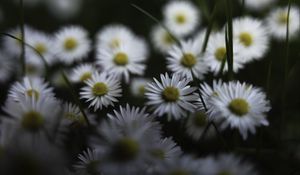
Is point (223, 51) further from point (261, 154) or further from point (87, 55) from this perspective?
point (87, 55)

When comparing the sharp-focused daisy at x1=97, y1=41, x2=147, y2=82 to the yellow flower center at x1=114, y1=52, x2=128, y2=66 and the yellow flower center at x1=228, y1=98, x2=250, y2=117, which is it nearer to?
the yellow flower center at x1=114, y1=52, x2=128, y2=66

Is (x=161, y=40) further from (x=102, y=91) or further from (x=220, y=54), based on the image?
(x=102, y=91)

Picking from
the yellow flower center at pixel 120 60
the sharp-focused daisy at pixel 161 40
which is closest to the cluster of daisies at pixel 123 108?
the yellow flower center at pixel 120 60

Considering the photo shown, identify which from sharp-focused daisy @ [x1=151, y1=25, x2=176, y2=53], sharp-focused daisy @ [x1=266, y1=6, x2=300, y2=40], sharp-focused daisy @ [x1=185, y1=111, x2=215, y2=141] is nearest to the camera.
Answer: sharp-focused daisy @ [x1=185, y1=111, x2=215, y2=141]

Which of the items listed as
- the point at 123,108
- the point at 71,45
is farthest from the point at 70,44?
the point at 123,108

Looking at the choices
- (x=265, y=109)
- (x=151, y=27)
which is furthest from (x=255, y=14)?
Answer: (x=265, y=109)

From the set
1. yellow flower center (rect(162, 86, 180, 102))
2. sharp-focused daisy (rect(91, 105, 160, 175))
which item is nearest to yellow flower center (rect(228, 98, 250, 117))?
yellow flower center (rect(162, 86, 180, 102))
